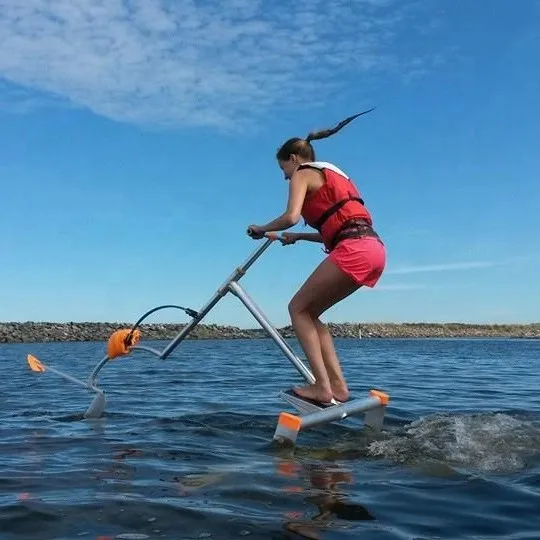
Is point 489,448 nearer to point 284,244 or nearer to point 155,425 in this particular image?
point 284,244

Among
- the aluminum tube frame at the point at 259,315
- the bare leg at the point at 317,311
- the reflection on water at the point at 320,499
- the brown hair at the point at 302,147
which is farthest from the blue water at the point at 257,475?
the brown hair at the point at 302,147

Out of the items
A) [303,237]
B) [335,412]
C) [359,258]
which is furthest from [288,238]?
[335,412]

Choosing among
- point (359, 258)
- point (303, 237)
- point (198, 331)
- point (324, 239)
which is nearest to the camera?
point (359, 258)

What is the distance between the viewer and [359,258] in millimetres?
6512

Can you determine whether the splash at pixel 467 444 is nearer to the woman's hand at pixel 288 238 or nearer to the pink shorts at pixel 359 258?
the pink shorts at pixel 359 258

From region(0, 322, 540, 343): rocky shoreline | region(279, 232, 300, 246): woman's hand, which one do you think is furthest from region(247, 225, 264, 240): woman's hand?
region(0, 322, 540, 343): rocky shoreline

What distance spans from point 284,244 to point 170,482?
3.07 m

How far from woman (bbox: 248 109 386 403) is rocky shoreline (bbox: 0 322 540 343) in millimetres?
48035

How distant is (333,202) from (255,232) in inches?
34.7

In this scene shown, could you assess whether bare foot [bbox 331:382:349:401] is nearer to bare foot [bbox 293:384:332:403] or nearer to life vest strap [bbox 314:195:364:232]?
bare foot [bbox 293:384:332:403]

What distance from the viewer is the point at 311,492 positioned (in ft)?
16.4

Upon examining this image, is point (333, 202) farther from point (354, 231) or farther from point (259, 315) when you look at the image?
point (259, 315)

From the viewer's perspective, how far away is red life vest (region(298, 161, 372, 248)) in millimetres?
6684

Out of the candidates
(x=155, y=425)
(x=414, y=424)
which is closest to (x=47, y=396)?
(x=155, y=425)
